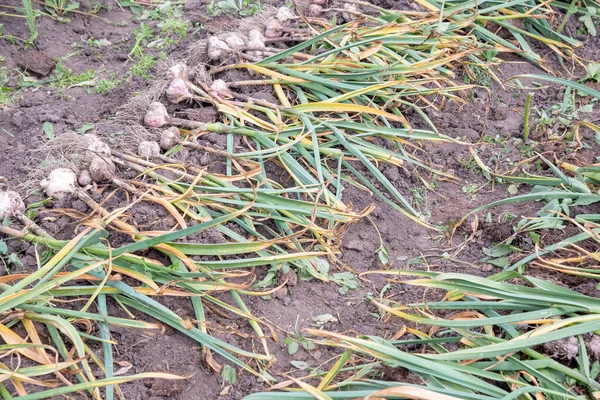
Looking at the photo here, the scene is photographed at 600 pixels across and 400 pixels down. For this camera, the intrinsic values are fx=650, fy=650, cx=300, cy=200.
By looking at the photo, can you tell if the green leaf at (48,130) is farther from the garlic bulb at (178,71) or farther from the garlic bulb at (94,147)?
the garlic bulb at (178,71)

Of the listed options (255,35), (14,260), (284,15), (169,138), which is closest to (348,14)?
(284,15)

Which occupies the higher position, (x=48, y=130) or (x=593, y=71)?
(x=48, y=130)

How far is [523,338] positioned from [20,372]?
128 cm

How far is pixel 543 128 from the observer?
275 cm

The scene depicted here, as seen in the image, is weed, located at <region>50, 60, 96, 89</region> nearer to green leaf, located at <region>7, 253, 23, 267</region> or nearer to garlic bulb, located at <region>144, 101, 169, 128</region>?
garlic bulb, located at <region>144, 101, 169, 128</region>

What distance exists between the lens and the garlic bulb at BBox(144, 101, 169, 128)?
238 cm

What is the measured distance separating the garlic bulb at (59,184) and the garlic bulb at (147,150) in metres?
0.27

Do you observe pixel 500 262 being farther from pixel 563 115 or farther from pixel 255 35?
pixel 255 35

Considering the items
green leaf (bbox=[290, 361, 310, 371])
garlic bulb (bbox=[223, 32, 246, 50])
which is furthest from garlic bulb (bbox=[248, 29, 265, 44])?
green leaf (bbox=[290, 361, 310, 371])

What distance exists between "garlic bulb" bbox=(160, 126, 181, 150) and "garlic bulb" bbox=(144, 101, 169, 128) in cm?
7

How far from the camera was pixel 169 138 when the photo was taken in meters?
2.32

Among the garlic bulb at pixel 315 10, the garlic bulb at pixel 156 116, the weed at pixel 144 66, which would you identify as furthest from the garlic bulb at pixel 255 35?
the garlic bulb at pixel 156 116

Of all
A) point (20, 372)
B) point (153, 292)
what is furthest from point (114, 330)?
point (20, 372)

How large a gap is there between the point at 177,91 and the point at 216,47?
0.31 m
